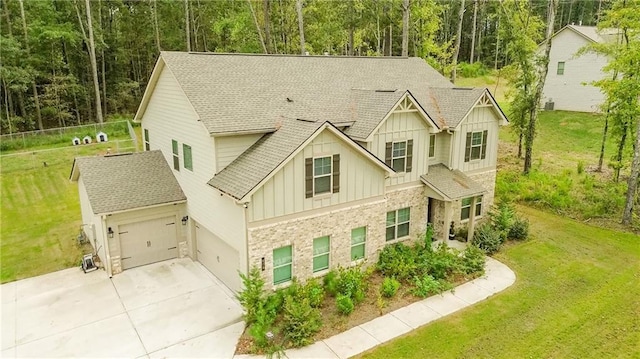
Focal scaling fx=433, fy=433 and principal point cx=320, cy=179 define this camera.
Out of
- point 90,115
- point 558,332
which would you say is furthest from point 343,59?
point 90,115

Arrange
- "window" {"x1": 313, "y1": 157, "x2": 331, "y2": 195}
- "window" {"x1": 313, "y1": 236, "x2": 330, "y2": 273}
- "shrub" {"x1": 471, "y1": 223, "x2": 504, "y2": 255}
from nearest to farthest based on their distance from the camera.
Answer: "window" {"x1": 313, "y1": 157, "x2": 331, "y2": 195}, "window" {"x1": 313, "y1": 236, "x2": 330, "y2": 273}, "shrub" {"x1": 471, "y1": 223, "x2": 504, "y2": 255}

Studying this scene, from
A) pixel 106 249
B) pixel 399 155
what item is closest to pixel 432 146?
pixel 399 155

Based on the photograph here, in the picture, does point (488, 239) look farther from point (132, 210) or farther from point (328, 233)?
point (132, 210)

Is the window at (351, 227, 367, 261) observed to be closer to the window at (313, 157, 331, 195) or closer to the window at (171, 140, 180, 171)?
the window at (313, 157, 331, 195)

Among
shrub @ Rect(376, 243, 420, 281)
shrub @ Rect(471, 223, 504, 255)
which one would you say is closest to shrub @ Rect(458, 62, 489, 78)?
shrub @ Rect(471, 223, 504, 255)

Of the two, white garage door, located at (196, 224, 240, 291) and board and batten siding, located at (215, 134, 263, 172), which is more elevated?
board and batten siding, located at (215, 134, 263, 172)
